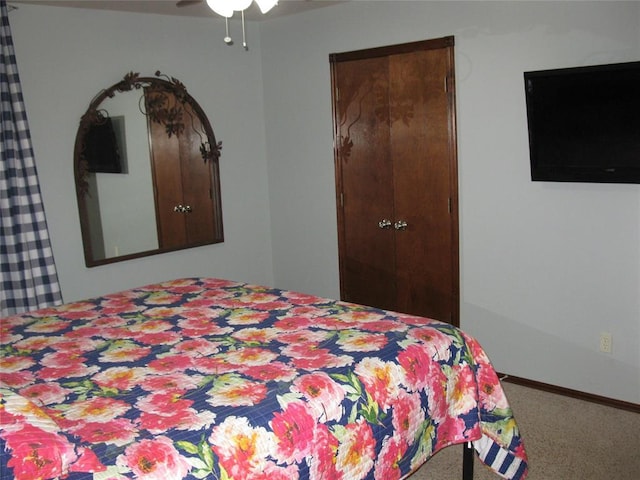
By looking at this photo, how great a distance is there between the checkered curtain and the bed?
68 centimetres

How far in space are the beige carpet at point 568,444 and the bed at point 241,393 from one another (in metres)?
0.43

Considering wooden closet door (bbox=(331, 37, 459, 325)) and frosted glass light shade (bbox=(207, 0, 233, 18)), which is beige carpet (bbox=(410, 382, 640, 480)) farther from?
frosted glass light shade (bbox=(207, 0, 233, 18))

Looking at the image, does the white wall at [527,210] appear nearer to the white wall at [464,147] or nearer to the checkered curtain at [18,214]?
the white wall at [464,147]

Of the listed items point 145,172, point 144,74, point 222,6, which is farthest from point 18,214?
point 222,6

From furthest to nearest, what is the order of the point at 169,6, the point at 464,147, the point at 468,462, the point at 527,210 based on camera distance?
the point at 169,6 < the point at 464,147 < the point at 527,210 < the point at 468,462

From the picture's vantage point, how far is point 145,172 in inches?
162

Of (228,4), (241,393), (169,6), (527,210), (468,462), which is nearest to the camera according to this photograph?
(241,393)

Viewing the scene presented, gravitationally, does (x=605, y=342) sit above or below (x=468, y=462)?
above

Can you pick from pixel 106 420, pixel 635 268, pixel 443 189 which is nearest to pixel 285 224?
pixel 443 189

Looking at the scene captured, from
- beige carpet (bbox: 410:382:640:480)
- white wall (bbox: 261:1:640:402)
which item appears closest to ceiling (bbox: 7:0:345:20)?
white wall (bbox: 261:1:640:402)

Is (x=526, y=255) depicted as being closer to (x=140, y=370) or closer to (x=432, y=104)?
(x=432, y=104)

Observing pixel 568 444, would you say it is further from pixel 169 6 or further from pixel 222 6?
pixel 169 6

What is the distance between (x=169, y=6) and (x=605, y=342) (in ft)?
10.9

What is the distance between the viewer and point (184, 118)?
4.30 meters
